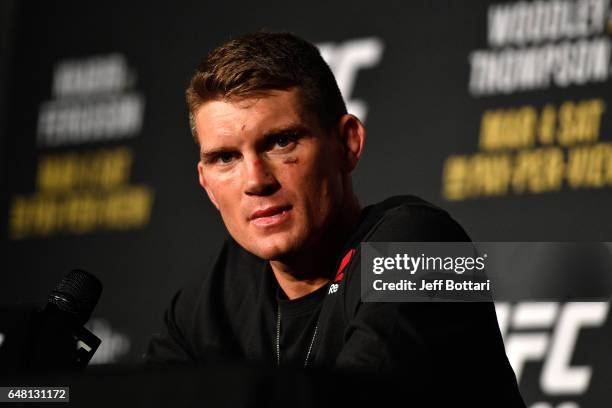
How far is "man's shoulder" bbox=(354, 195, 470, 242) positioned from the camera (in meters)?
1.39

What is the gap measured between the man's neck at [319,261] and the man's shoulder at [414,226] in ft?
0.32

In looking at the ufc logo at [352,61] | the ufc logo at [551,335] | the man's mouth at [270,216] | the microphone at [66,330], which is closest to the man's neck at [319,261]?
the man's mouth at [270,216]

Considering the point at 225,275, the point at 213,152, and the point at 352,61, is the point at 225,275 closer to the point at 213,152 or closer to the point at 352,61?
the point at 213,152

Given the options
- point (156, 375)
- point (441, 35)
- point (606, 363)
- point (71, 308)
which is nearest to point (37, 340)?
point (71, 308)

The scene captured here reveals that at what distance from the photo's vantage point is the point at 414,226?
140 centimetres

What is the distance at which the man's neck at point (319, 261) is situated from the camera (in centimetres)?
158

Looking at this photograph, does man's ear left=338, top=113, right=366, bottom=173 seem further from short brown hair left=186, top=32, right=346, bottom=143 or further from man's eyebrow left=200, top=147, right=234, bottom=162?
man's eyebrow left=200, top=147, right=234, bottom=162

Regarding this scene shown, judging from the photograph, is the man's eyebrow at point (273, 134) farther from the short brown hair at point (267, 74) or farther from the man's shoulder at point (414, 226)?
the man's shoulder at point (414, 226)

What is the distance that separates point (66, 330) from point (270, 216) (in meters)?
0.40

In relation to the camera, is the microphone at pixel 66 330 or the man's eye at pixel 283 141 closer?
the microphone at pixel 66 330

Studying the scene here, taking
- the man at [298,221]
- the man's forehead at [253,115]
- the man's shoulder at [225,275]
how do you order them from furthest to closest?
the man's shoulder at [225,275] < the man's forehead at [253,115] < the man at [298,221]

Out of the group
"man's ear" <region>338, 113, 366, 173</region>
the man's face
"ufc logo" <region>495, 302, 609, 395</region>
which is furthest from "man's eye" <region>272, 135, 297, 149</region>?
"ufc logo" <region>495, 302, 609, 395</region>

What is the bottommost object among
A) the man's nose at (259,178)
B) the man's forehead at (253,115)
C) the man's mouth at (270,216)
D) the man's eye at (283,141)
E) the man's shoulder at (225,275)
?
the man's shoulder at (225,275)

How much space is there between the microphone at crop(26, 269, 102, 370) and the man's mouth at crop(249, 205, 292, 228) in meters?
0.29
